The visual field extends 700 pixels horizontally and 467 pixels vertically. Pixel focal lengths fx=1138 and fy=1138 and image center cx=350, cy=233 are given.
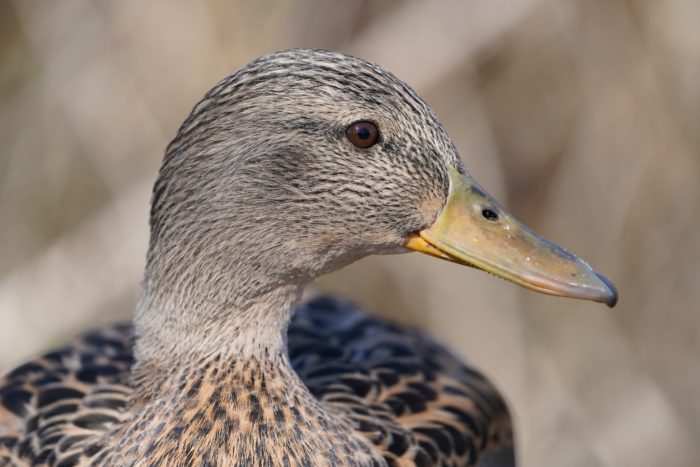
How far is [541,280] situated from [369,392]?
71cm

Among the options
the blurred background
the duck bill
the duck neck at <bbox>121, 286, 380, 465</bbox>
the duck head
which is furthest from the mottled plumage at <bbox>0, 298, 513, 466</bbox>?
the blurred background

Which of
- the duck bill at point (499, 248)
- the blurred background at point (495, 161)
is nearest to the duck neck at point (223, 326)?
the duck bill at point (499, 248)

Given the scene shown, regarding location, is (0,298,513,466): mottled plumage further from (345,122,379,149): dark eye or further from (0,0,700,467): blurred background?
(0,0,700,467): blurred background

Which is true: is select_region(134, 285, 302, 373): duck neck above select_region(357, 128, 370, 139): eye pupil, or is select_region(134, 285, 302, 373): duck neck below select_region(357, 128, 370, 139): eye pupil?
below

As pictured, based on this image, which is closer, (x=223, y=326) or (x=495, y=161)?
(x=223, y=326)

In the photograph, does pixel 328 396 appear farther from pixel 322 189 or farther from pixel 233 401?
pixel 322 189

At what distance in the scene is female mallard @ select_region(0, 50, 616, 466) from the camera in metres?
2.31

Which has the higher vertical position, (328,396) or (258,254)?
(258,254)

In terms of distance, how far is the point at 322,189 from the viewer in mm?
2346

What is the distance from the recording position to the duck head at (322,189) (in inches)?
90.6

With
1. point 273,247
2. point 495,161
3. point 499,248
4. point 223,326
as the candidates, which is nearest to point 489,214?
point 499,248

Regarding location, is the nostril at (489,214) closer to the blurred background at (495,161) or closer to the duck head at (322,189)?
the duck head at (322,189)

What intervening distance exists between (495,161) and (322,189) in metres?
2.27

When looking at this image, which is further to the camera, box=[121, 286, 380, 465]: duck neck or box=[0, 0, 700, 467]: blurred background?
box=[0, 0, 700, 467]: blurred background
